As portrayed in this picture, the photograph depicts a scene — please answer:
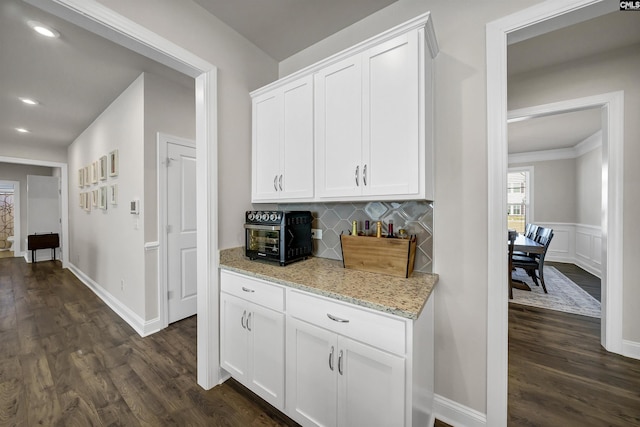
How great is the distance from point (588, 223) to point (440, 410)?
6157 millimetres

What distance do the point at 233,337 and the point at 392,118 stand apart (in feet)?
5.95

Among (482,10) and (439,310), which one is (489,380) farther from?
(482,10)

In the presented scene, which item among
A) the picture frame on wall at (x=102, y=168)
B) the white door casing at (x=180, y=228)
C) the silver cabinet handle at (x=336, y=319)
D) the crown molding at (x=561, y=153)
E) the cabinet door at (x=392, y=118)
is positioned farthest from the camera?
the crown molding at (x=561, y=153)

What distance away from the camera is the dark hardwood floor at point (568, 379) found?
1.55 m

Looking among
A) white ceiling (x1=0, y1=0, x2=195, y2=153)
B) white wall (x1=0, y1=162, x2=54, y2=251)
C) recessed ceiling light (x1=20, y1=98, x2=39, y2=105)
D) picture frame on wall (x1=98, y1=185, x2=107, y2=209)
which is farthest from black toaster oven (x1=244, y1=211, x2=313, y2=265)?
white wall (x1=0, y1=162, x2=54, y2=251)

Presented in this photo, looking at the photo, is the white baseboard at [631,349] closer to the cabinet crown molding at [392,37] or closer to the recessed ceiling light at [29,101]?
the cabinet crown molding at [392,37]

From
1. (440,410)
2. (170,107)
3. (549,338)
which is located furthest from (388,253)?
(170,107)

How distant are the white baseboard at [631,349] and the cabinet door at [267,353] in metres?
3.05

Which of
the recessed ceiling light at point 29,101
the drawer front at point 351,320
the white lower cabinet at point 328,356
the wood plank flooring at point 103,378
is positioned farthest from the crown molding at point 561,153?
the recessed ceiling light at point 29,101

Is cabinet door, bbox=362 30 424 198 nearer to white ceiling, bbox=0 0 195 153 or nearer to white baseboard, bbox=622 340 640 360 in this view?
white ceiling, bbox=0 0 195 153

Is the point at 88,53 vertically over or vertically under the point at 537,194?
over

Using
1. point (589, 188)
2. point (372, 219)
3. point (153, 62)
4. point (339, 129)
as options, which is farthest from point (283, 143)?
point (589, 188)

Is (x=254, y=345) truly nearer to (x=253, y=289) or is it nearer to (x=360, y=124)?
(x=253, y=289)

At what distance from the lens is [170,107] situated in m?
2.80
